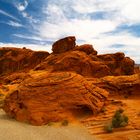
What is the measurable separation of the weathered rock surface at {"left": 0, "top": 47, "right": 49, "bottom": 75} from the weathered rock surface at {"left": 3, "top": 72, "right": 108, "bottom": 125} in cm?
4862

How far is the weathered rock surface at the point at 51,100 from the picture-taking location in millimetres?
21547

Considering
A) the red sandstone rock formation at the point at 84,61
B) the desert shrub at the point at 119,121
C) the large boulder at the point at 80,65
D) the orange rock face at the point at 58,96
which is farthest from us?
the red sandstone rock formation at the point at 84,61

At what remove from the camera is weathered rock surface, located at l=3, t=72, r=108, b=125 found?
21.5 meters

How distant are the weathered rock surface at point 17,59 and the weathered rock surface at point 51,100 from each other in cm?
4862

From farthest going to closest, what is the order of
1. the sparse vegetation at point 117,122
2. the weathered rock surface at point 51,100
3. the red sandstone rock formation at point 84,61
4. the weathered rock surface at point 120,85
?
1. the red sandstone rock formation at point 84,61
2. the weathered rock surface at point 120,85
3. the weathered rock surface at point 51,100
4. the sparse vegetation at point 117,122

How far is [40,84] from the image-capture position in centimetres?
2333

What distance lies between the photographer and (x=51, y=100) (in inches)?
880

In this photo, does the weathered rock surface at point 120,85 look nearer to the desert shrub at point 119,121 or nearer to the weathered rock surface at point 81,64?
the desert shrub at point 119,121

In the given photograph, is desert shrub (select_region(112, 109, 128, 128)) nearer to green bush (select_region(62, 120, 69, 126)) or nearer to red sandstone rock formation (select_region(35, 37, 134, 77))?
green bush (select_region(62, 120, 69, 126))

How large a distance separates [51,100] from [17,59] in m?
57.2

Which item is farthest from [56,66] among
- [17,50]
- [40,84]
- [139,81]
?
[17,50]

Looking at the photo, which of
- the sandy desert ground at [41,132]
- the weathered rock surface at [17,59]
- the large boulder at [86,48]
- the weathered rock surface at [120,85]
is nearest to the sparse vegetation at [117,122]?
the sandy desert ground at [41,132]

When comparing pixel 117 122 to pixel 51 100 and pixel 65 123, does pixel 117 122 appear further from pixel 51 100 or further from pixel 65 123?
pixel 51 100

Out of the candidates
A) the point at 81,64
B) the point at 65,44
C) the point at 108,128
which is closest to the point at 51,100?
the point at 108,128
